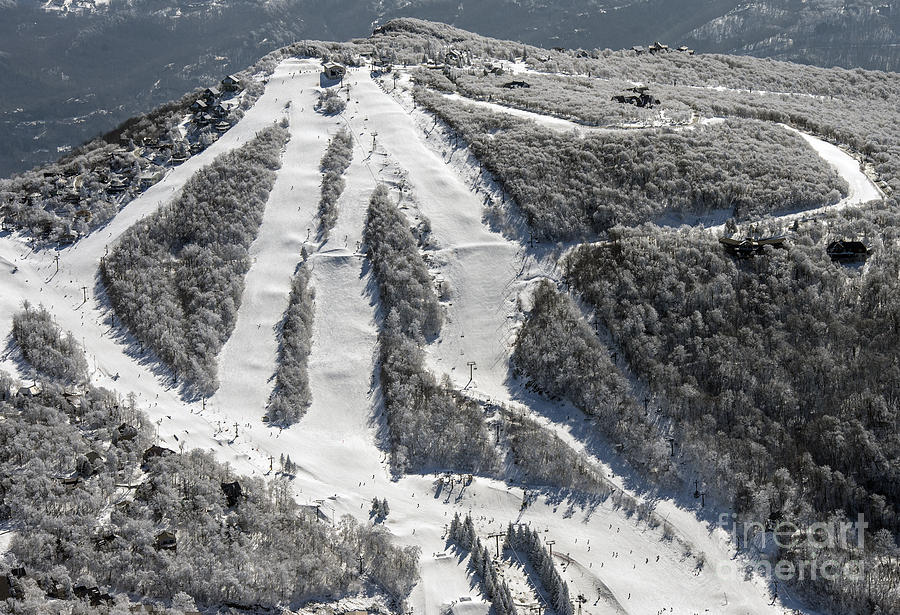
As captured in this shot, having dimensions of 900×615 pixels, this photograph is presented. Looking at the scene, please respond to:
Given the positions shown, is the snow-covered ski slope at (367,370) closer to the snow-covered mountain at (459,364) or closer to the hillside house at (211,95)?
the snow-covered mountain at (459,364)

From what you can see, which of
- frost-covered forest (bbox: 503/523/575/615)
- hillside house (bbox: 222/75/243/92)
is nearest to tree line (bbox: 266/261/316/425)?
frost-covered forest (bbox: 503/523/575/615)

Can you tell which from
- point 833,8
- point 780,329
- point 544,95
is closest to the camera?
point 780,329

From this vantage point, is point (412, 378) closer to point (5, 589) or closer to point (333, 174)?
point (5, 589)

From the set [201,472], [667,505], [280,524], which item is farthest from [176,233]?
[667,505]

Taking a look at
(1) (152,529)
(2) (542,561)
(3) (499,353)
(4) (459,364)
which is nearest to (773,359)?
(3) (499,353)

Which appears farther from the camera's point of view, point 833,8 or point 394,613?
point 833,8

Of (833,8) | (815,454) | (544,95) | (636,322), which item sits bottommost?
(815,454)

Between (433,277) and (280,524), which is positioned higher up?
(433,277)

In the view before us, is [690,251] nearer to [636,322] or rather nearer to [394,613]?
[636,322]

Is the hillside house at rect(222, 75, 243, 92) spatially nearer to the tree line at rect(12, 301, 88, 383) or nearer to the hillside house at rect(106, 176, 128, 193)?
the hillside house at rect(106, 176, 128, 193)
